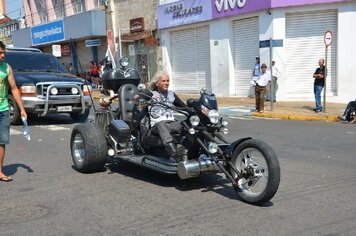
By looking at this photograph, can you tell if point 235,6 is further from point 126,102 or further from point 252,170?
point 252,170

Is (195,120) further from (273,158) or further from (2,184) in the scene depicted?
(2,184)

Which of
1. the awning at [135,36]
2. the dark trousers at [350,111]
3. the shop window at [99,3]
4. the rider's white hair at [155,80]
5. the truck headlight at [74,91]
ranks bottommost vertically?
the dark trousers at [350,111]

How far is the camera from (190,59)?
79.6 ft

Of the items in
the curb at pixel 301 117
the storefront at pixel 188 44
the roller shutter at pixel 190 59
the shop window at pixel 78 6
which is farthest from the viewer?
the shop window at pixel 78 6

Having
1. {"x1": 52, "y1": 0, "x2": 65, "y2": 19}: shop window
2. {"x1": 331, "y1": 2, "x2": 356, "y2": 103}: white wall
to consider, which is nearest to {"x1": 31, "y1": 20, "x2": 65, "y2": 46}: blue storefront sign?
{"x1": 52, "y1": 0, "x2": 65, "y2": 19}: shop window

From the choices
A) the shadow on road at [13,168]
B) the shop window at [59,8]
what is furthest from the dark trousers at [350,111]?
the shop window at [59,8]

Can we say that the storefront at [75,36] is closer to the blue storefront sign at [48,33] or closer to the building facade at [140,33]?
the blue storefront sign at [48,33]

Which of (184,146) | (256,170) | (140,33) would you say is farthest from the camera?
(140,33)

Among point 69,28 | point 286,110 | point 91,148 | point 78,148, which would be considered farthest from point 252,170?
point 69,28

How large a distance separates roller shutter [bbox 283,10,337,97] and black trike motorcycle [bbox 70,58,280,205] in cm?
1310

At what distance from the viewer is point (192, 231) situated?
14.6ft

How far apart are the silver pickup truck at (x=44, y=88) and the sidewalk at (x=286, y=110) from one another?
17.3 ft

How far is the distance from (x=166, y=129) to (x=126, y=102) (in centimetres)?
129

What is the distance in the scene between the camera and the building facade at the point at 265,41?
723 inches
